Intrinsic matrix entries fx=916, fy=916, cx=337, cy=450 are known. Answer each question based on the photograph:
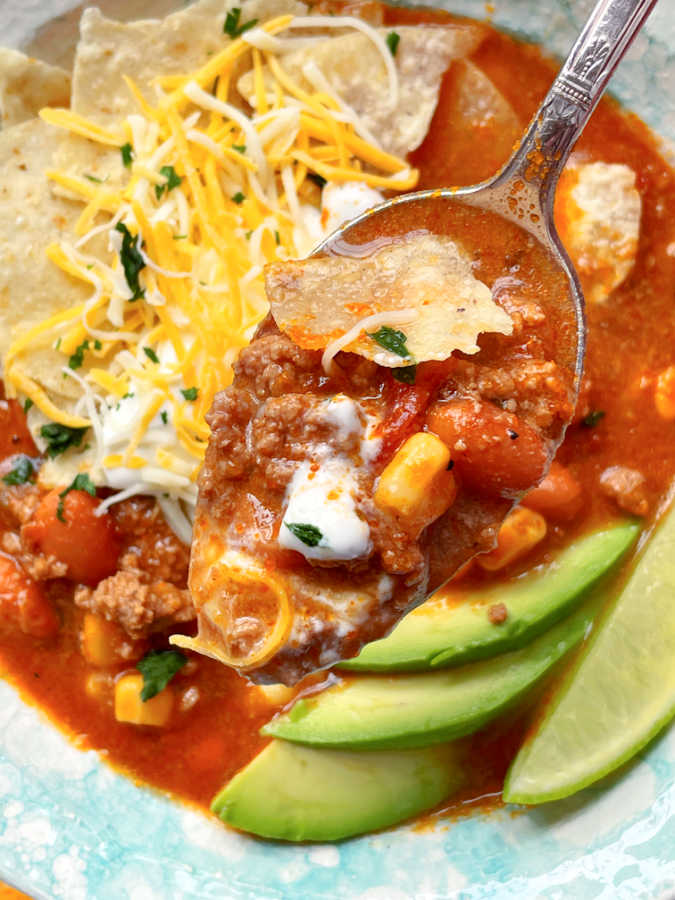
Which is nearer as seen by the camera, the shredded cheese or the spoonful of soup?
the spoonful of soup

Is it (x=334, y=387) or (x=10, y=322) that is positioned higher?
(x=334, y=387)

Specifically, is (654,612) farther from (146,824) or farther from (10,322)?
(10,322)

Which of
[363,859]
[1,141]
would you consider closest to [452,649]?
[363,859]

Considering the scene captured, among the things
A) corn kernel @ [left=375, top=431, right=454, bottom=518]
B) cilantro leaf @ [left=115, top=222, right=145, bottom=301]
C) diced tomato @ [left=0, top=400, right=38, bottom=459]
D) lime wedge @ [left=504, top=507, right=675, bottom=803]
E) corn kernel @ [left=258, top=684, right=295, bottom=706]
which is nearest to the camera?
corn kernel @ [left=375, top=431, right=454, bottom=518]

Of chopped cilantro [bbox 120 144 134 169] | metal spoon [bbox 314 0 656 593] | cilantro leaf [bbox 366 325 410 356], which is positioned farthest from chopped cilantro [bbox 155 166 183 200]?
cilantro leaf [bbox 366 325 410 356]

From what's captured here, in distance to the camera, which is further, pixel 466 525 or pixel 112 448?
pixel 112 448

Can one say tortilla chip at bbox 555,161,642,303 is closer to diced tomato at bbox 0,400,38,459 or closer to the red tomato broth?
the red tomato broth

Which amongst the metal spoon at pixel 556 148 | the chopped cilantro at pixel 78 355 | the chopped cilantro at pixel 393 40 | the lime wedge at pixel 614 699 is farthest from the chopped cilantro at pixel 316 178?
the lime wedge at pixel 614 699

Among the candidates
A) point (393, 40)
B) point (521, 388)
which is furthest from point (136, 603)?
point (393, 40)
